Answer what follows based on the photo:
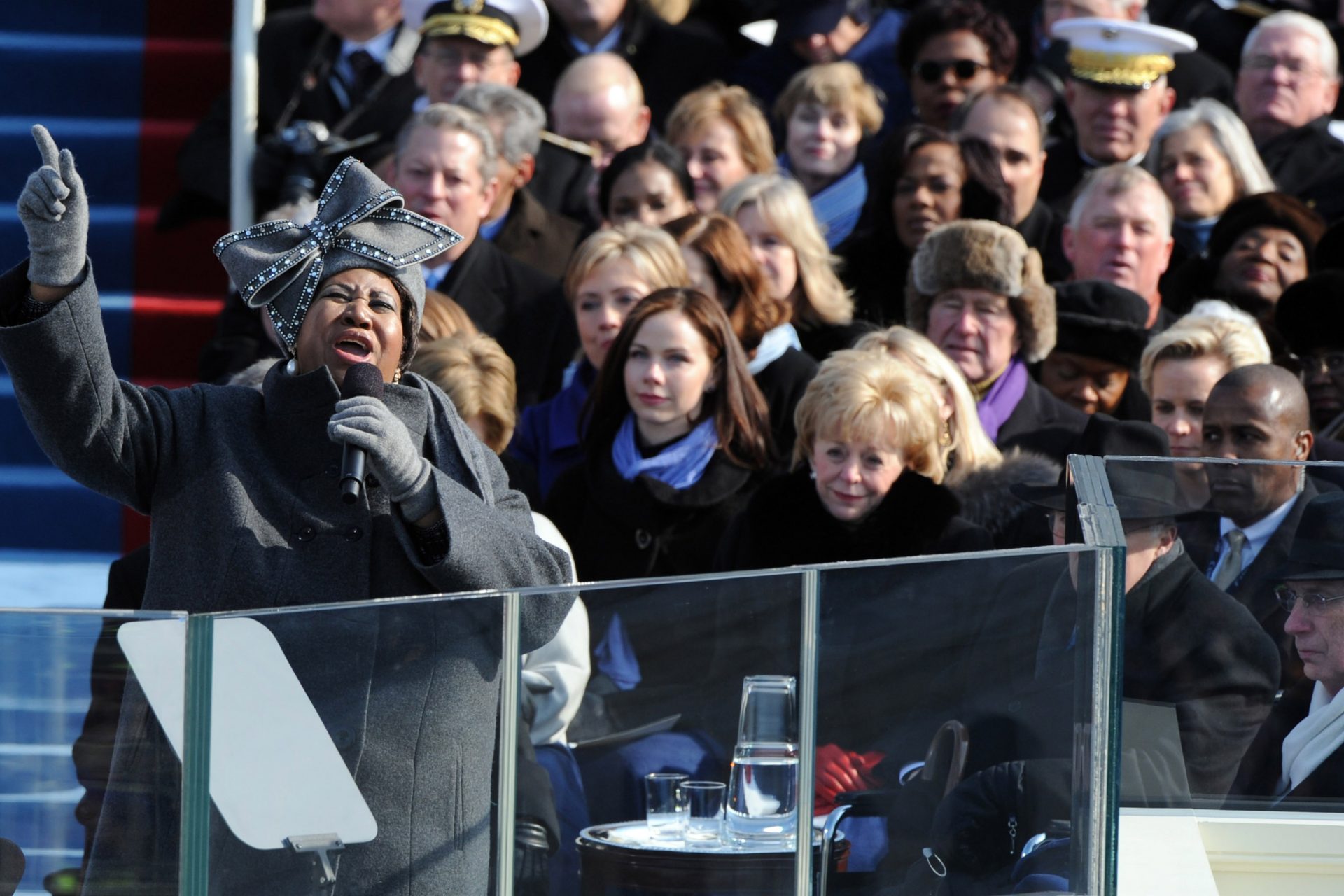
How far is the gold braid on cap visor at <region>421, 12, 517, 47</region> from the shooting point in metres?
6.48

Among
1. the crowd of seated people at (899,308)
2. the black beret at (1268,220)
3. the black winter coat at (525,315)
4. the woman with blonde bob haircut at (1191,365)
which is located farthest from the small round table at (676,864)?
the black beret at (1268,220)

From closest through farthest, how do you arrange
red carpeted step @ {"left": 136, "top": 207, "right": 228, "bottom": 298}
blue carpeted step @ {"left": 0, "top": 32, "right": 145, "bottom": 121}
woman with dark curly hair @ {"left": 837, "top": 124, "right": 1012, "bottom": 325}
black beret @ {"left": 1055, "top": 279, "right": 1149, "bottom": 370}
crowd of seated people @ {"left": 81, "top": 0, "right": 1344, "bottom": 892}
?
crowd of seated people @ {"left": 81, "top": 0, "right": 1344, "bottom": 892} → black beret @ {"left": 1055, "top": 279, "right": 1149, "bottom": 370} → woman with dark curly hair @ {"left": 837, "top": 124, "right": 1012, "bottom": 325} → red carpeted step @ {"left": 136, "top": 207, "right": 228, "bottom": 298} → blue carpeted step @ {"left": 0, "top": 32, "right": 145, "bottom": 121}

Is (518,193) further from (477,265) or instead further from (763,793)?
(763,793)

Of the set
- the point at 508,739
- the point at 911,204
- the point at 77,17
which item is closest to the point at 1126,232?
the point at 911,204

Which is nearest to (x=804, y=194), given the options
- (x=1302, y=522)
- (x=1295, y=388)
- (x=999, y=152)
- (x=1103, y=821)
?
(x=999, y=152)

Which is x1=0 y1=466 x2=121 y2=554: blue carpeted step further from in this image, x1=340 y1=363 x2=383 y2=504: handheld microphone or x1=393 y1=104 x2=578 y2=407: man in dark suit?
x1=340 y1=363 x2=383 y2=504: handheld microphone

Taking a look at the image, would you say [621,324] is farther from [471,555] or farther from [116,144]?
[116,144]

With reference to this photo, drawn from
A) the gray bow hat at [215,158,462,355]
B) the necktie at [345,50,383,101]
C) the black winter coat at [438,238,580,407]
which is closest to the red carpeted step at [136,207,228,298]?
the necktie at [345,50,383,101]

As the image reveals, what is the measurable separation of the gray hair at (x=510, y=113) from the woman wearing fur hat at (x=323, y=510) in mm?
3109

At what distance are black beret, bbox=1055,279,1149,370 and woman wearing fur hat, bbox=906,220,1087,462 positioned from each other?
0.46 feet

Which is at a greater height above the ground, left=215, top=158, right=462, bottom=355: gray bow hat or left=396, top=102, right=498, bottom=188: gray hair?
left=396, top=102, right=498, bottom=188: gray hair

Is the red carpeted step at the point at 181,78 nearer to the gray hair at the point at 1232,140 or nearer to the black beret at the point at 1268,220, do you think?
the gray hair at the point at 1232,140

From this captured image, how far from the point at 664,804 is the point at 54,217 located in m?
1.05

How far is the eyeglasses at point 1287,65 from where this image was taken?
661 centimetres
